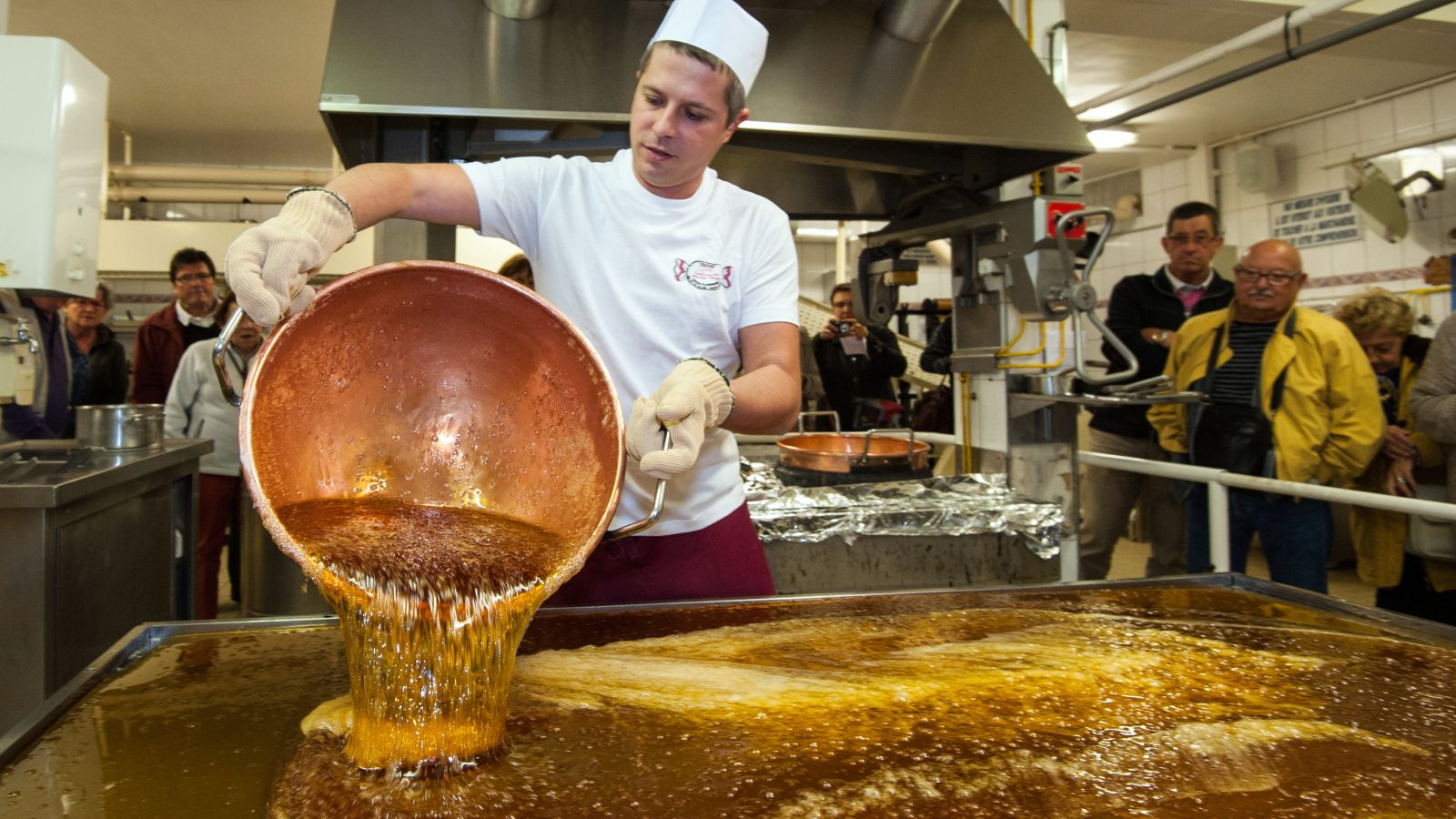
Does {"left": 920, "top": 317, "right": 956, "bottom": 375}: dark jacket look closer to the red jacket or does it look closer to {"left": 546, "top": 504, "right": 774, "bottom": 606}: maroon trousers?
{"left": 546, "top": 504, "right": 774, "bottom": 606}: maroon trousers

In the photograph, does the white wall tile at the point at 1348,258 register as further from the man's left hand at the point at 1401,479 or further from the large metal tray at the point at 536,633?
the large metal tray at the point at 536,633

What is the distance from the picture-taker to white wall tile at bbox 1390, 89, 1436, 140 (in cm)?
555

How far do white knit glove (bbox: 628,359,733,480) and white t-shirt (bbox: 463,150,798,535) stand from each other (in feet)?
0.77

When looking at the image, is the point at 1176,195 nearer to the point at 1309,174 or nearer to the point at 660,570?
the point at 1309,174

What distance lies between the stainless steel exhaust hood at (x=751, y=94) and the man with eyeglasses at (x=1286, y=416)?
2.56 feet

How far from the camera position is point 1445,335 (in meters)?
2.58

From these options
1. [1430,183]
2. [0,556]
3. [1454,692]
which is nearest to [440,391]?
[0,556]

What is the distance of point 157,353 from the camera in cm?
369

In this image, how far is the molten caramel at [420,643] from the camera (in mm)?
887

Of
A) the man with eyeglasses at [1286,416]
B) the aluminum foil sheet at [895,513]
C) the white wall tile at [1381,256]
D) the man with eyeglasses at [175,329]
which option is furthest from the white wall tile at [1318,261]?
the man with eyeglasses at [175,329]

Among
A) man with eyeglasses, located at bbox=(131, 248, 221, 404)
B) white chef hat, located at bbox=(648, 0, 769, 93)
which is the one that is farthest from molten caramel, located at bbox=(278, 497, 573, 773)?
man with eyeglasses, located at bbox=(131, 248, 221, 404)

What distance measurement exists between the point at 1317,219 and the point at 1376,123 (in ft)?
A: 2.31

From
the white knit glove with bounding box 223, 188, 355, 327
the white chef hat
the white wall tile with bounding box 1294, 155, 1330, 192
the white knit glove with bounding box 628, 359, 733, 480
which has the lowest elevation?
the white knit glove with bounding box 628, 359, 733, 480

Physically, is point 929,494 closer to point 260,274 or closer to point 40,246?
point 260,274
